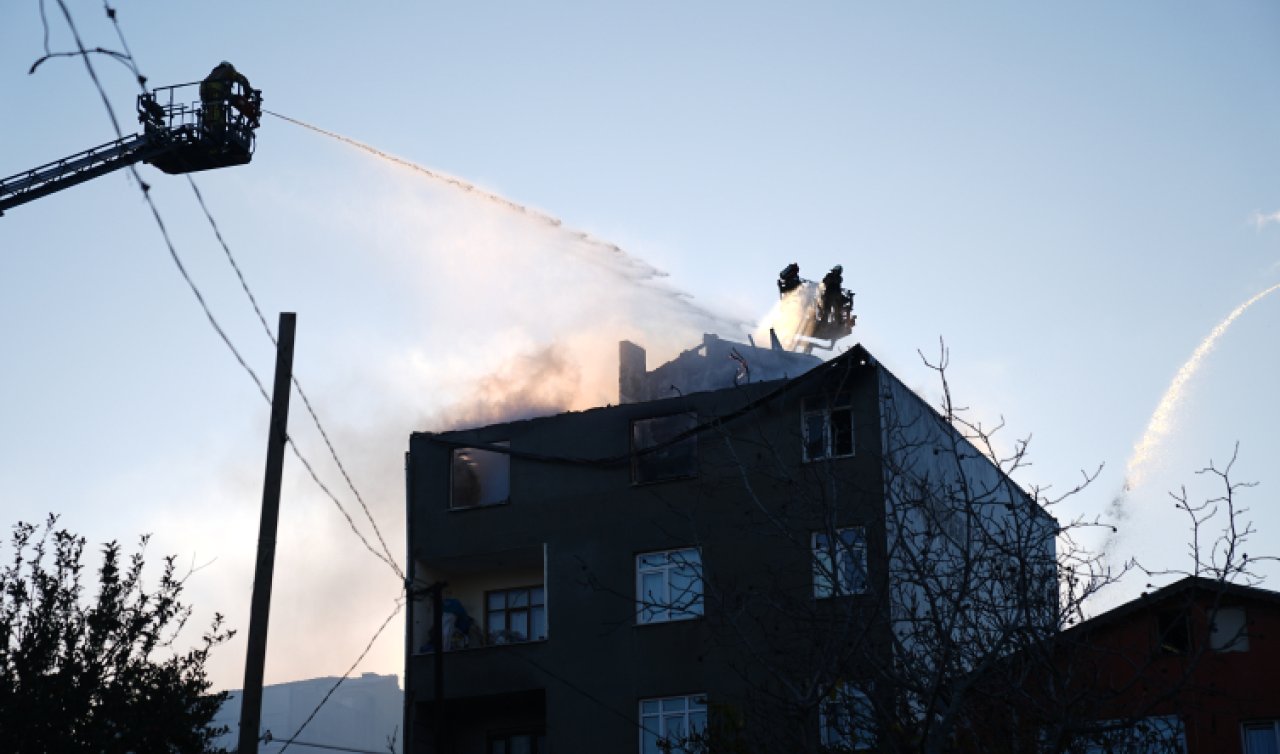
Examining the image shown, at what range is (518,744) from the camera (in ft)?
114

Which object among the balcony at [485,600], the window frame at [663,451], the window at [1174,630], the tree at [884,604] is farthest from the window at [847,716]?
the balcony at [485,600]

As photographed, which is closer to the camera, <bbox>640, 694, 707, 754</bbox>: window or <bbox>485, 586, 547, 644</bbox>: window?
<bbox>640, 694, 707, 754</bbox>: window

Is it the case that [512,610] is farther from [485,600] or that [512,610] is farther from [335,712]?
[335,712]

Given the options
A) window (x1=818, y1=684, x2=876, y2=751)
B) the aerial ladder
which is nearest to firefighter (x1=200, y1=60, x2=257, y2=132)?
the aerial ladder

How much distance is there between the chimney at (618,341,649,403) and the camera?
1690 inches

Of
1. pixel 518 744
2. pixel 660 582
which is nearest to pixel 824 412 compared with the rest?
pixel 660 582

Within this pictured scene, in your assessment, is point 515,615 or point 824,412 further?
point 515,615

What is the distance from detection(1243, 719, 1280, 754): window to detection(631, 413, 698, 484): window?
12.2m

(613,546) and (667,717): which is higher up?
(613,546)

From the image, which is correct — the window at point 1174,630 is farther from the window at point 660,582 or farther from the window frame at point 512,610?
the window frame at point 512,610

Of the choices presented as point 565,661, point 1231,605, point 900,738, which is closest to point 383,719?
point 565,661

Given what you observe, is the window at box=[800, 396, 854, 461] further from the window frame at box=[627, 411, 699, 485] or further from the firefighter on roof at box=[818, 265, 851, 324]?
the firefighter on roof at box=[818, 265, 851, 324]

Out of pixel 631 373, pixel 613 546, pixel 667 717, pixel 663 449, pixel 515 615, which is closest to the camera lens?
pixel 667 717

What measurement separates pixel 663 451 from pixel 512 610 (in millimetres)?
5078
